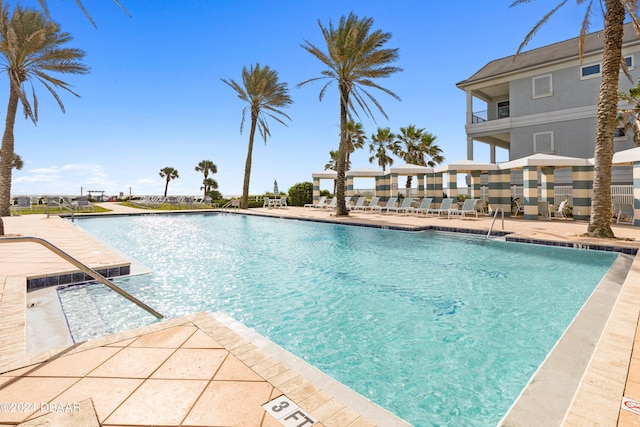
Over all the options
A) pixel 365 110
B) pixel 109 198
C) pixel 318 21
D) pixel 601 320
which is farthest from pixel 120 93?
pixel 601 320

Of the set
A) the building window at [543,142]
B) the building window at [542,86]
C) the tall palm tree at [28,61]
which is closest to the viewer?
the tall palm tree at [28,61]

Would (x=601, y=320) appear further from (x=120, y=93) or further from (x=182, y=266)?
(x=120, y=93)

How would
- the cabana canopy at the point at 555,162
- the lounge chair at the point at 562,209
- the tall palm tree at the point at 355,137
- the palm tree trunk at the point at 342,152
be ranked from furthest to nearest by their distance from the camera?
the tall palm tree at the point at 355,137 < the palm tree trunk at the point at 342,152 < the lounge chair at the point at 562,209 < the cabana canopy at the point at 555,162

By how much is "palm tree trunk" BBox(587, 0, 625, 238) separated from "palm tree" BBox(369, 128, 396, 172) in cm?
2317

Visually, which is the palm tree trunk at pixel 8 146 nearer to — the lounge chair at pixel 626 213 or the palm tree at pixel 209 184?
the lounge chair at pixel 626 213

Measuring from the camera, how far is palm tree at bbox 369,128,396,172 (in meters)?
32.7

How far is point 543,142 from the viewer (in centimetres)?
2027

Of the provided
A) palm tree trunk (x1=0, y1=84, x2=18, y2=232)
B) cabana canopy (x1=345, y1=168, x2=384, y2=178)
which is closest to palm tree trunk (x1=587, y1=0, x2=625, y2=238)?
cabana canopy (x1=345, y1=168, x2=384, y2=178)

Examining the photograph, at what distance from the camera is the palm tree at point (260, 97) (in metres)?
24.9

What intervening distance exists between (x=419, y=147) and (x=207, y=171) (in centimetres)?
→ 3702

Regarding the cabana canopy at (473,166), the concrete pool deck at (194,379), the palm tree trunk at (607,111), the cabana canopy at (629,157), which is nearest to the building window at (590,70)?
the cabana canopy at (473,166)

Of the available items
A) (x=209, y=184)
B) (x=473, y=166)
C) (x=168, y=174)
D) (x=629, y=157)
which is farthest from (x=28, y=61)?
(x=168, y=174)

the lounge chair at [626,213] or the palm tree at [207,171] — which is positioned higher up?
the palm tree at [207,171]

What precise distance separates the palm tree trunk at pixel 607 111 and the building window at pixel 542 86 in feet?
40.1
